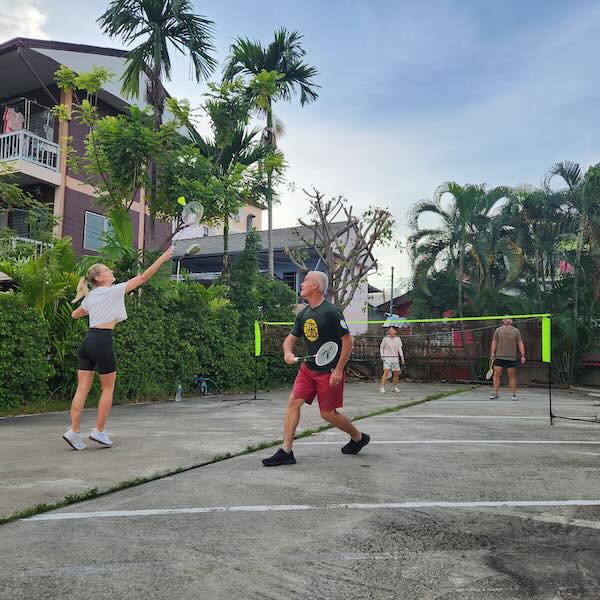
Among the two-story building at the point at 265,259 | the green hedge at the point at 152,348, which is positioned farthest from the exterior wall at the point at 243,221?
the green hedge at the point at 152,348

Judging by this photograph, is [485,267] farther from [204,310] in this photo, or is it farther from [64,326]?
[64,326]

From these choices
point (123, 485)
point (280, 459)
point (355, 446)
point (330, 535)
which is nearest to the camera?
point (330, 535)

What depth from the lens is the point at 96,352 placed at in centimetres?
535

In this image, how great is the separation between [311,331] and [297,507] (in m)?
1.82

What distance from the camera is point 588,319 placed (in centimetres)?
1719

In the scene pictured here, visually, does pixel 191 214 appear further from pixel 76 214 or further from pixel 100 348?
pixel 76 214

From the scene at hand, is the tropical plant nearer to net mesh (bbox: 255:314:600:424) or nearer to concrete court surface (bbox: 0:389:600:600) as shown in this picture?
net mesh (bbox: 255:314:600:424)

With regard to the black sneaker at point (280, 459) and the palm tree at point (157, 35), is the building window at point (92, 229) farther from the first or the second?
the black sneaker at point (280, 459)

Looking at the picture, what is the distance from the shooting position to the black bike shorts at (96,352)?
536cm

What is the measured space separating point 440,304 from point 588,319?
15.9ft

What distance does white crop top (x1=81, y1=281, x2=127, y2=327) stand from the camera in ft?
17.9

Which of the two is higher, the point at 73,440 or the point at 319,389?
the point at 319,389

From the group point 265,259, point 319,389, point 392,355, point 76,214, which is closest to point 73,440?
point 319,389

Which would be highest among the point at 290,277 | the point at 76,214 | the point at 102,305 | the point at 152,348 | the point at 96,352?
the point at 76,214
